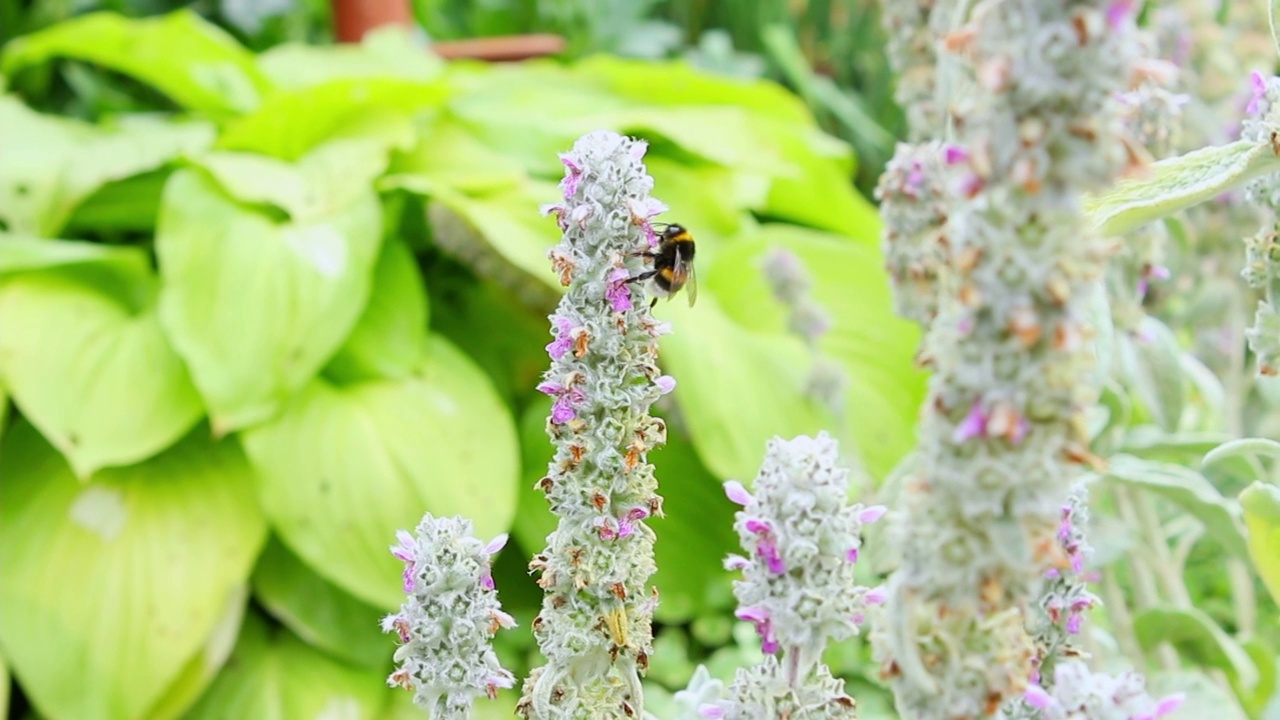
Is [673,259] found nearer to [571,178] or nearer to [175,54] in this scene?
[571,178]

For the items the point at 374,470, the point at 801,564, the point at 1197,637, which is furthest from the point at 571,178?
the point at 374,470

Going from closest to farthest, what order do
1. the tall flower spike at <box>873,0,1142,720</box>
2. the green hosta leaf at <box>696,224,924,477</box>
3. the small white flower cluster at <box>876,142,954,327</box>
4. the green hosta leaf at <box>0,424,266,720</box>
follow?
the tall flower spike at <box>873,0,1142,720</box> < the small white flower cluster at <box>876,142,954,327</box> < the green hosta leaf at <box>0,424,266,720</box> < the green hosta leaf at <box>696,224,924,477</box>

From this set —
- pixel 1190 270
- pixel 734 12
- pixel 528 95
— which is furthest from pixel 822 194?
pixel 734 12

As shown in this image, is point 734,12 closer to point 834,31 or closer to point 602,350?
point 834,31

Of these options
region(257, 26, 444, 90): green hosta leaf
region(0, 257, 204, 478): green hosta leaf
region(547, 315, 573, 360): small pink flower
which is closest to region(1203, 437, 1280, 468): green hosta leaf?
region(547, 315, 573, 360): small pink flower

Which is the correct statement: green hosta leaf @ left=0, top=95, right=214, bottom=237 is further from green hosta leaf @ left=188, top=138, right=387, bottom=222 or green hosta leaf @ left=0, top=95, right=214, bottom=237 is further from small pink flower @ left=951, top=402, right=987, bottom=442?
small pink flower @ left=951, top=402, right=987, bottom=442
